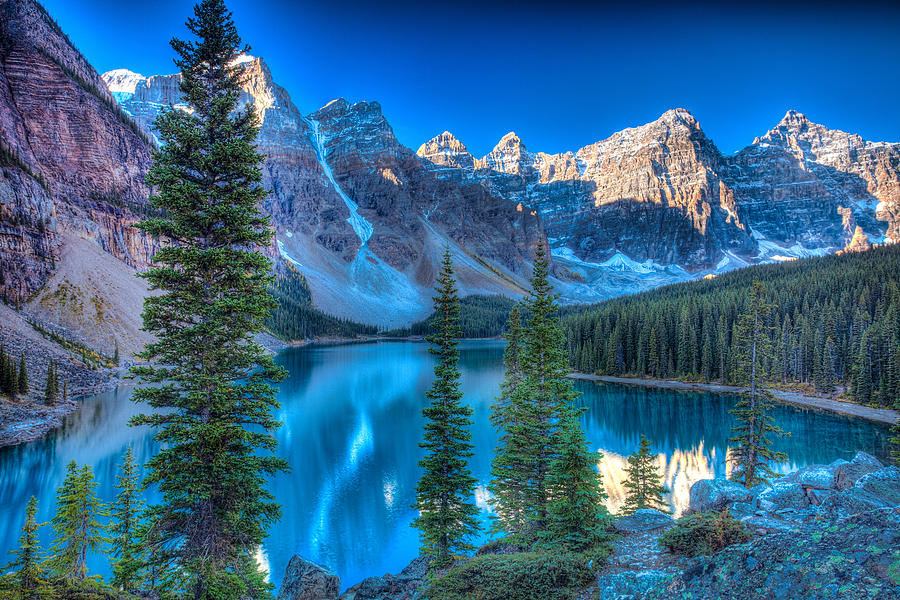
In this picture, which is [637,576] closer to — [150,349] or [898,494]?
[898,494]

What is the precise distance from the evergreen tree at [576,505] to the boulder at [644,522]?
711 millimetres

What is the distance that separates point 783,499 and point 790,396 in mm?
57867

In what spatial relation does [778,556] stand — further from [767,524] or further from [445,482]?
[445,482]

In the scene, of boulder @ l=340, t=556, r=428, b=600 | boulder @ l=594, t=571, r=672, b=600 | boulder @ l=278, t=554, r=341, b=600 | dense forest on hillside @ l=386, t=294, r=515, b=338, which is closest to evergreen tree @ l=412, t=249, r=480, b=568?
boulder @ l=340, t=556, r=428, b=600

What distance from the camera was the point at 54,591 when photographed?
329 inches

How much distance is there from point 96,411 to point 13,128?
3257 inches

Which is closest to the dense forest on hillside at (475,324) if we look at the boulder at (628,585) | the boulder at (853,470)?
the boulder at (853,470)

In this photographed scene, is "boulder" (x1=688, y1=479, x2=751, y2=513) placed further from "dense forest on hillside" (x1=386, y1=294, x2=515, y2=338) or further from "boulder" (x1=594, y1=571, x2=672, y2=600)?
"dense forest on hillside" (x1=386, y1=294, x2=515, y2=338)

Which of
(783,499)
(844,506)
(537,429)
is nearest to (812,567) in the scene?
(844,506)

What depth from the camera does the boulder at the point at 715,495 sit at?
1220 cm

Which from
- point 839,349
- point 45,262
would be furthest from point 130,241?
point 839,349

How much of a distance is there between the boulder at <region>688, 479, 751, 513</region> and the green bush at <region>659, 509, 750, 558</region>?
175 inches

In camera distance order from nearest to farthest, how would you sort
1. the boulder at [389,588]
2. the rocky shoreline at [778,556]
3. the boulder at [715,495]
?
1. the rocky shoreline at [778,556]
2. the boulder at [715,495]
3. the boulder at [389,588]

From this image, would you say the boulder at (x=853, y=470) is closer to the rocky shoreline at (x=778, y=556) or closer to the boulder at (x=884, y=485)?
the rocky shoreline at (x=778, y=556)
